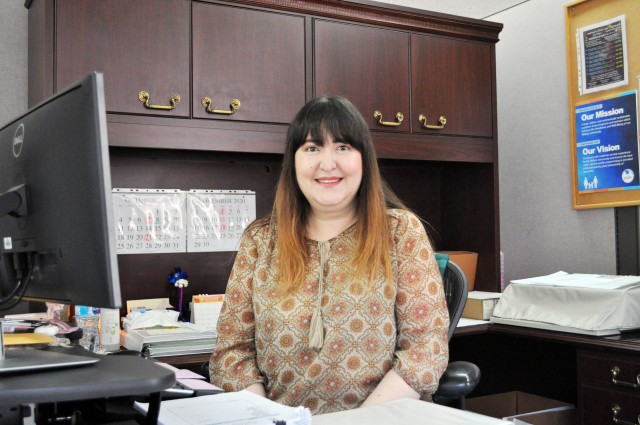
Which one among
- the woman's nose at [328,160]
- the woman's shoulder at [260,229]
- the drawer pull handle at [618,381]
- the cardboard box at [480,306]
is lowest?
the drawer pull handle at [618,381]

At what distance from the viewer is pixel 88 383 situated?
0.74 metres

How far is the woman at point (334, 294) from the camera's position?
1479mm

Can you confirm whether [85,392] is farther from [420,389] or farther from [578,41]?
[578,41]

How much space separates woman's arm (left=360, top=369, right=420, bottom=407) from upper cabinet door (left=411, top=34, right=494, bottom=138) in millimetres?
1323

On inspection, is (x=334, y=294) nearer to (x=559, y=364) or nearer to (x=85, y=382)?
(x=85, y=382)

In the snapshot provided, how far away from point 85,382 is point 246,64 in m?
1.65

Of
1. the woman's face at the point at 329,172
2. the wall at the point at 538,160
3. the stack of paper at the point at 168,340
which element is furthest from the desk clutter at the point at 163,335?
the wall at the point at 538,160

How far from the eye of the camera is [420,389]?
4.79 ft

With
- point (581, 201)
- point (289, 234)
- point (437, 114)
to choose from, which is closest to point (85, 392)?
point (289, 234)

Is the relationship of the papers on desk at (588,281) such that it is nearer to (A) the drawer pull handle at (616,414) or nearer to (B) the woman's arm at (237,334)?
(A) the drawer pull handle at (616,414)

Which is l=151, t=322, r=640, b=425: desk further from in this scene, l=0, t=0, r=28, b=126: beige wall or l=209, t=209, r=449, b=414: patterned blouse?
l=0, t=0, r=28, b=126: beige wall

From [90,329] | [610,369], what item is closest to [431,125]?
[610,369]

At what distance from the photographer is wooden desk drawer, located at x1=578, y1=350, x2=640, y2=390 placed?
6.33 feet

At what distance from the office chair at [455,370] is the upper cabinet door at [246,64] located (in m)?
0.90
